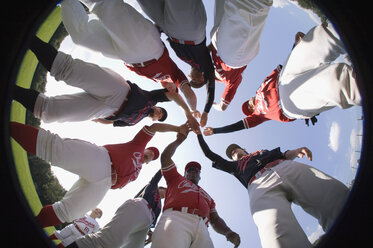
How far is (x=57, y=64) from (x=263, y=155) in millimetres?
2125

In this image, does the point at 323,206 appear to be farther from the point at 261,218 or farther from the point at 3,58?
the point at 3,58

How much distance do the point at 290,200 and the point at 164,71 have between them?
1723 millimetres

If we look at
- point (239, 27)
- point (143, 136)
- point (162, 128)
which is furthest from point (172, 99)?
point (239, 27)

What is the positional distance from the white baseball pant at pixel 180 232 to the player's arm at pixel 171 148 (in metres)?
0.58

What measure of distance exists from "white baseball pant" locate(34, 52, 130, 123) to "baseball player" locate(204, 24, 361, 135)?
146 centimetres

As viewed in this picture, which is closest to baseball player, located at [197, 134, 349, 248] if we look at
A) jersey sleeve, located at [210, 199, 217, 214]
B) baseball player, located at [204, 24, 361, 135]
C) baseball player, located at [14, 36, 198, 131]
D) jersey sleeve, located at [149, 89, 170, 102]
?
baseball player, located at [204, 24, 361, 135]

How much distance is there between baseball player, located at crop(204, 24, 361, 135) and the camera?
1038 millimetres

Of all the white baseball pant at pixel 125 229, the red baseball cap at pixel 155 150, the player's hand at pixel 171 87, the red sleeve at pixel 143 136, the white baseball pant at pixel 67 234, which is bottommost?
the white baseball pant at pixel 67 234

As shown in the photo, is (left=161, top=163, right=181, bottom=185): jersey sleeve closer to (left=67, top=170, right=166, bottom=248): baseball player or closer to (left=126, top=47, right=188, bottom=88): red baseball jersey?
(left=67, top=170, right=166, bottom=248): baseball player

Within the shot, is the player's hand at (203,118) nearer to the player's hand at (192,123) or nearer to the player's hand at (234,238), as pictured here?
the player's hand at (192,123)

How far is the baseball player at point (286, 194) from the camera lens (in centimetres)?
119

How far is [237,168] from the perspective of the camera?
2.16m

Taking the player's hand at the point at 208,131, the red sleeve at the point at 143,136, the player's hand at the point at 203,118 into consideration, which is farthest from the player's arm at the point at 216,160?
the red sleeve at the point at 143,136

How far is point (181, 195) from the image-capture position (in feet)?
6.44
